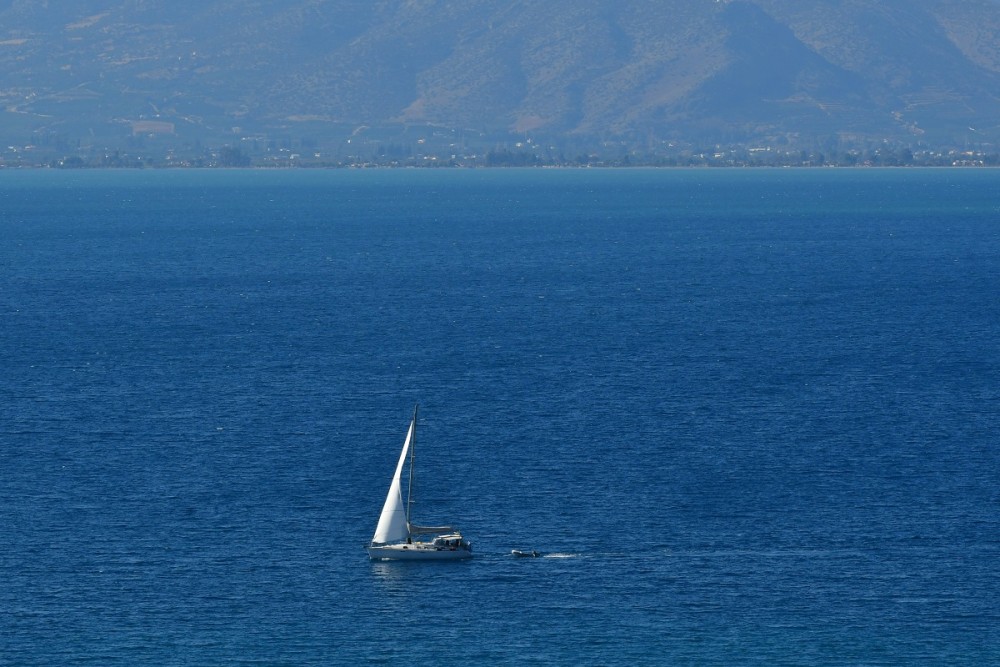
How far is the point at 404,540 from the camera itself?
3711 inches

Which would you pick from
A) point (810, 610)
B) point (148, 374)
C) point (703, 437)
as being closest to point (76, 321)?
point (148, 374)

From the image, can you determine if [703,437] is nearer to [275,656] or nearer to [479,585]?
[479,585]

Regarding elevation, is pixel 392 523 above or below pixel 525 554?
above

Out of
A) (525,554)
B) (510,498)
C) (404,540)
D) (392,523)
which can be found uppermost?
(392,523)

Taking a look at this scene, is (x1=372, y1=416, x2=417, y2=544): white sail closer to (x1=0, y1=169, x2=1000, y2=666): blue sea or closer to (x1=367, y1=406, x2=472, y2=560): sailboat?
(x1=367, y1=406, x2=472, y2=560): sailboat

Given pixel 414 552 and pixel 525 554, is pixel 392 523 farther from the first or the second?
pixel 525 554

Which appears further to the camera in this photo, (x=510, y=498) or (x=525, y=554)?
(x=510, y=498)

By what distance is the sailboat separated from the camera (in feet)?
304

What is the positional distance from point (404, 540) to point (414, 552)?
994mm

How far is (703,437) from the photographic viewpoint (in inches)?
4710

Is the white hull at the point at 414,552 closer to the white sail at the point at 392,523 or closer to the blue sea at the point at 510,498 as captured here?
the white sail at the point at 392,523

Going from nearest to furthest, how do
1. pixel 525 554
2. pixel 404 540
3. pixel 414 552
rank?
pixel 525 554
pixel 414 552
pixel 404 540

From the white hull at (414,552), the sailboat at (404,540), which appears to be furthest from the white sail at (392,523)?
the white hull at (414,552)

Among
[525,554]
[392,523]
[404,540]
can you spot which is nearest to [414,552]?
[404,540]
